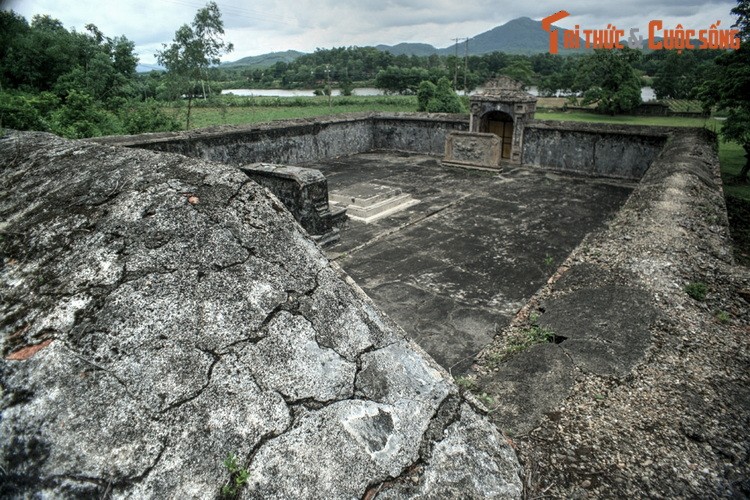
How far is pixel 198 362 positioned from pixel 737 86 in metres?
14.6

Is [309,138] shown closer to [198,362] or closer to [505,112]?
[505,112]

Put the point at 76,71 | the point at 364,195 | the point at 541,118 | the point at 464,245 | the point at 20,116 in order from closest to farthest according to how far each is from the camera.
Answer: the point at 464,245 < the point at 20,116 < the point at 364,195 < the point at 76,71 < the point at 541,118

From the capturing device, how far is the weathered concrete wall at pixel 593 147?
11.9 metres

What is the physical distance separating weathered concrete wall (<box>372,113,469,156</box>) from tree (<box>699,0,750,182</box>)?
7.07m

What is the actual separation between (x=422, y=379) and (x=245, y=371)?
68 centimetres

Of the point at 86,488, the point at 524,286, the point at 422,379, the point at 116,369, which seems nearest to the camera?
the point at 86,488

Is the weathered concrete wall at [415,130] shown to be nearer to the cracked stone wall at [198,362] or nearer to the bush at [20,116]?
the bush at [20,116]

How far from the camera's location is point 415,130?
1602 centimetres

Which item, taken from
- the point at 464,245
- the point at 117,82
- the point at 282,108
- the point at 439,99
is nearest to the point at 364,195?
the point at 464,245

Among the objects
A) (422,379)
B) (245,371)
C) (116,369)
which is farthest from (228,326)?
(422,379)

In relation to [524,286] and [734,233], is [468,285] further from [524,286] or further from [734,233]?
[734,233]

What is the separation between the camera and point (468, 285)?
6188 millimetres

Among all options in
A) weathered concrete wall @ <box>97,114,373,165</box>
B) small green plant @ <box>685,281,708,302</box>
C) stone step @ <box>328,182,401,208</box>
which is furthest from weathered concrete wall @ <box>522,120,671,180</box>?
small green plant @ <box>685,281,708,302</box>

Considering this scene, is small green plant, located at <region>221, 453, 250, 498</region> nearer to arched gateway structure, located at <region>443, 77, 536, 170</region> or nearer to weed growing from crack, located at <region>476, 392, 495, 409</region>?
weed growing from crack, located at <region>476, 392, 495, 409</region>
